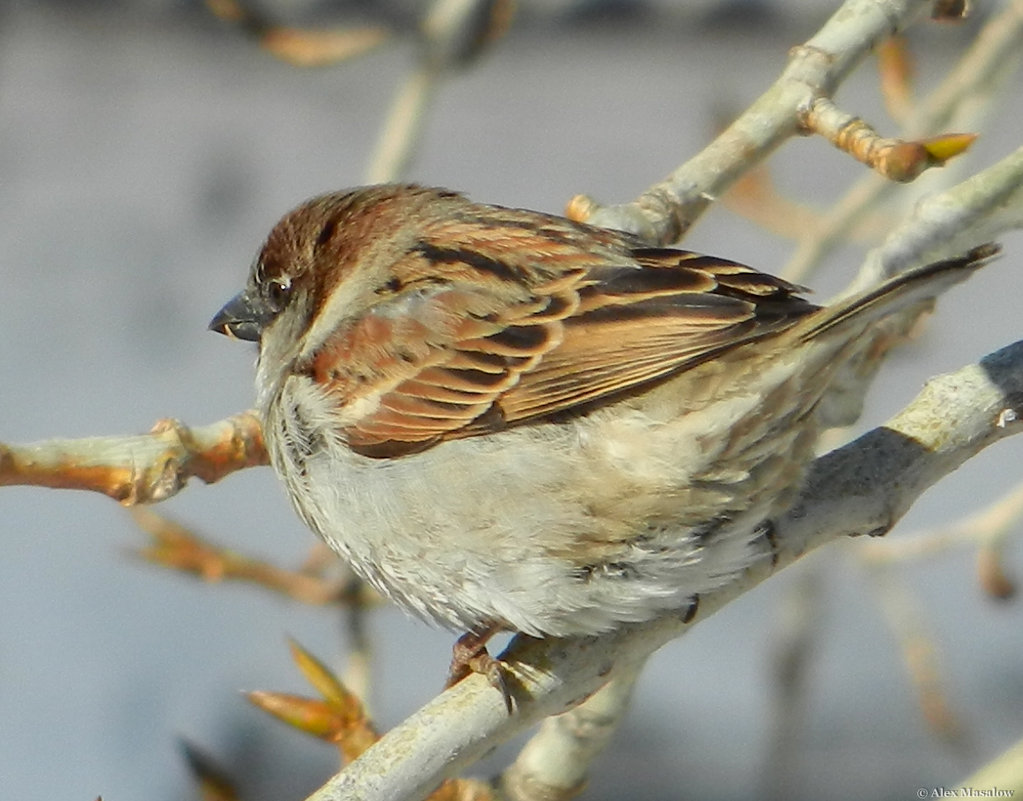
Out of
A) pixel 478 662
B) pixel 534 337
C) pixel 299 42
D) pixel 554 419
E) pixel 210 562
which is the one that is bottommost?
pixel 478 662

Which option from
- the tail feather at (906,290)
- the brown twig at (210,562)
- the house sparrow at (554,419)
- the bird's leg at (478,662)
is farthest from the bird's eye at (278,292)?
the tail feather at (906,290)

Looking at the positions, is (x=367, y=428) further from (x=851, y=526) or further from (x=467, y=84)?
(x=467, y=84)

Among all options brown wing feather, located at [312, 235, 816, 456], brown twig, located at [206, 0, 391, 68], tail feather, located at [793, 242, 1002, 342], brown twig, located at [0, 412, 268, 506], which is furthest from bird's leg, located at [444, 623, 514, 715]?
brown twig, located at [206, 0, 391, 68]

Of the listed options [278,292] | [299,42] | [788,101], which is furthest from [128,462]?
[299,42]

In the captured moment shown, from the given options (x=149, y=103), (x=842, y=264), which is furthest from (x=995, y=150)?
(x=149, y=103)


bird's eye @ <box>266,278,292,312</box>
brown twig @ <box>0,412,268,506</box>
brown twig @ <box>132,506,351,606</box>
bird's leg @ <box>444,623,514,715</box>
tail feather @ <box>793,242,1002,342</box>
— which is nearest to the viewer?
tail feather @ <box>793,242,1002,342</box>

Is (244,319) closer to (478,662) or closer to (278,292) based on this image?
(278,292)

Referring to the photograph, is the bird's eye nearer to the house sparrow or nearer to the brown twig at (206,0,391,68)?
the house sparrow
